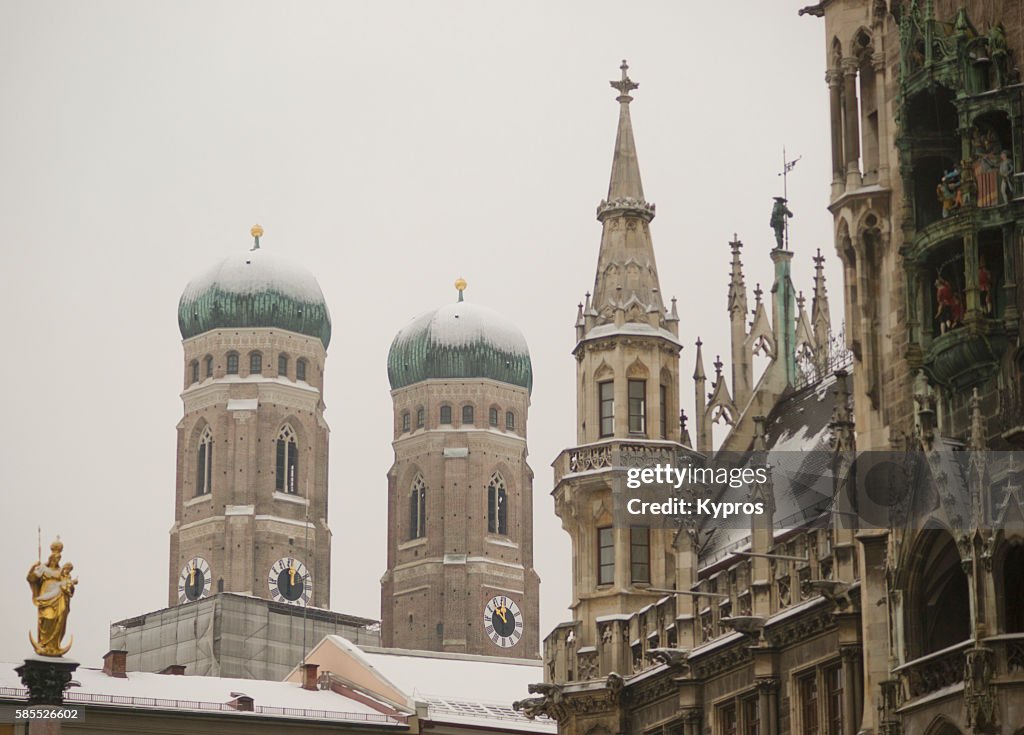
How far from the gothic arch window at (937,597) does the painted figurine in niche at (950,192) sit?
21.4 ft

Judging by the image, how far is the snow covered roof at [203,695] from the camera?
96500mm

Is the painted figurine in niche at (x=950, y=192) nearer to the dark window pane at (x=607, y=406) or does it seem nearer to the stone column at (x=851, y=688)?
the stone column at (x=851, y=688)

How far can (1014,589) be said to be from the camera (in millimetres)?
48719

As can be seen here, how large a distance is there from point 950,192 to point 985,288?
7.39 feet

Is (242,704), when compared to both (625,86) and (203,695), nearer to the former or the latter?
(203,695)

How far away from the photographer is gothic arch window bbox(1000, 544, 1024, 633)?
48031 millimetres

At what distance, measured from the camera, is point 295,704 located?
336ft

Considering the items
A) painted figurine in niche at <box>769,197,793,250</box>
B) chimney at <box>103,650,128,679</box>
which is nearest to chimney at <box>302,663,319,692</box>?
chimney at <box>103,650,128,679</box>

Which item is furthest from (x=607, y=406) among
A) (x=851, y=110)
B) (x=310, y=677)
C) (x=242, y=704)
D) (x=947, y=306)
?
(x=310, y=677)

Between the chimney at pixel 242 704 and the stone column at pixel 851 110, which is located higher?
the stone column at pixel 851 110

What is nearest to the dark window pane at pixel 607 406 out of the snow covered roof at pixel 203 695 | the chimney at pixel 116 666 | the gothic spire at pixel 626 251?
the gothic spire at pixel 626 251

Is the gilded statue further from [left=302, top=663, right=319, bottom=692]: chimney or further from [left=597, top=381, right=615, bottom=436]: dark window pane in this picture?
[left=302, top=663, right=319, bottom=692]: chimney

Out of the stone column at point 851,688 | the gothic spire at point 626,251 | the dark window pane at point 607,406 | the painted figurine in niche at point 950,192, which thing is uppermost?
the gothic spire at point 626,251

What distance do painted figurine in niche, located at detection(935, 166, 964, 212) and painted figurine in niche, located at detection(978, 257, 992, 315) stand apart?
1.26m
